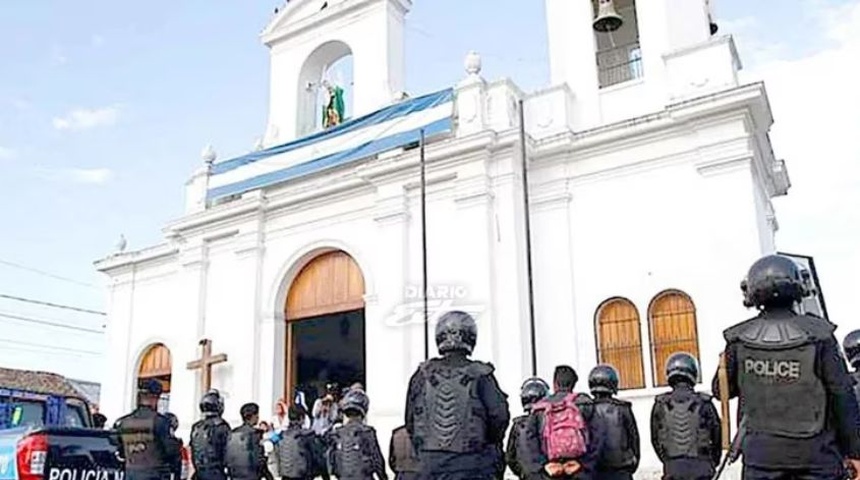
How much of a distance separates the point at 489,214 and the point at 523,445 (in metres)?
8.87

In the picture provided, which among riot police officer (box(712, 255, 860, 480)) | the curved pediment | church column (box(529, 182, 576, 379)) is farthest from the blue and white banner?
riot police officer (box(712, 255, 860, 480))

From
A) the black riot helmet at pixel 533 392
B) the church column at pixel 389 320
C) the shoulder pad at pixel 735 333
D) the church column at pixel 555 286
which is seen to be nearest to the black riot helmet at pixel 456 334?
the shoulder pad at pixel 735 333

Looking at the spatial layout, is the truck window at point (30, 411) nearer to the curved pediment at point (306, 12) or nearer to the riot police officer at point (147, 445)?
the riot police officer at point (147, 445)

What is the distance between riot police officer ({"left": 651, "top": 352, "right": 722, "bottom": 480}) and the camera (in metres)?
7.62

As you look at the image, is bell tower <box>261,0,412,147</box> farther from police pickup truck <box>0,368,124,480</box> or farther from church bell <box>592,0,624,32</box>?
police pickup truck <box>0,368,124,480</box>

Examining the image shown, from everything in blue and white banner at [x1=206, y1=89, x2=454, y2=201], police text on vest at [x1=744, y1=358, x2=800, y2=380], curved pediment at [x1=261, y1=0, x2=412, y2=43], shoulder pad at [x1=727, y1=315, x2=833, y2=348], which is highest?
curved pediment at [x1=261, y1=0, x2=412, y2=43]

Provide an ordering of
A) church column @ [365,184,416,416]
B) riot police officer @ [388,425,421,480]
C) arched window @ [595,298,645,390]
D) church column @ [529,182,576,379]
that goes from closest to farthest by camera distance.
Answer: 1. riot police officer @ [388,425,421,480]
2. arched window @ [595,298,645,390]
3. church column @ [529,182,576,379]
4. church column @ [365,184,416,416]

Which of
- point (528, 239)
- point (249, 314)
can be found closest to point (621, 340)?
point (528, 239)

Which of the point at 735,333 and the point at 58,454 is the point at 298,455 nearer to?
the point at 58,454

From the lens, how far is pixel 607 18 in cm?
1672

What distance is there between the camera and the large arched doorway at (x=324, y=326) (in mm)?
18328

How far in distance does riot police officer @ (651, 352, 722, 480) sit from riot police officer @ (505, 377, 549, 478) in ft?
3.53

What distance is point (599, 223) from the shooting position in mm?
15828

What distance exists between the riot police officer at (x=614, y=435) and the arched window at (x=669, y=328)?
7.80 metres
